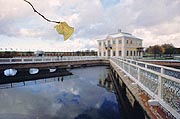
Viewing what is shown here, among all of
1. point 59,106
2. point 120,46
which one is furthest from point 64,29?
point 120,46

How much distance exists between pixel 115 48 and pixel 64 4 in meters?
38.0

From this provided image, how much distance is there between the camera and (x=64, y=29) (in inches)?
62.5

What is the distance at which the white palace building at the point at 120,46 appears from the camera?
38656mm

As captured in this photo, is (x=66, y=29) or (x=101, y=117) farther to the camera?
(x=101, y=117)

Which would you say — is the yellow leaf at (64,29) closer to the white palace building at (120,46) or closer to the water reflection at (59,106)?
the water reflection at (59,106)

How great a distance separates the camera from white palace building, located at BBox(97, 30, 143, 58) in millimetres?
38656

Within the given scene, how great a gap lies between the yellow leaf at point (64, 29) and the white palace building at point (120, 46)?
37419 millimetres

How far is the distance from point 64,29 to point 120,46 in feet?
125

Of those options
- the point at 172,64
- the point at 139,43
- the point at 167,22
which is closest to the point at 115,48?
the point at 139,43

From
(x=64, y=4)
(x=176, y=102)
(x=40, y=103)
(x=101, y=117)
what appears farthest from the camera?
(x=40, y=103)

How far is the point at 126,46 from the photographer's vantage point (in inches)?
1538

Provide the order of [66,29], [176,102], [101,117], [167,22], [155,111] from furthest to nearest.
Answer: [167,22] → [101,117] → [155,111] → [176,102] → [66,29]

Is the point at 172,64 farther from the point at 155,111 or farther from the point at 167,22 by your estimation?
the point at 155,111

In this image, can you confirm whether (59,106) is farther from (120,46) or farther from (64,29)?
(120,46)
